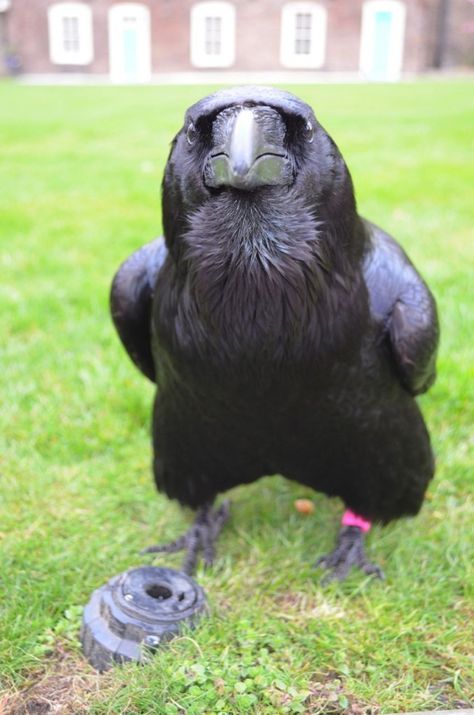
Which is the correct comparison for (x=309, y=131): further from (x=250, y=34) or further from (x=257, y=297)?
(x=250, y=34)

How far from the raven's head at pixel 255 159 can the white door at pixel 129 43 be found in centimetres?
3528

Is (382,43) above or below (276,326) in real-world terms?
below

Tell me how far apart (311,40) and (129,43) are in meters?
8.33

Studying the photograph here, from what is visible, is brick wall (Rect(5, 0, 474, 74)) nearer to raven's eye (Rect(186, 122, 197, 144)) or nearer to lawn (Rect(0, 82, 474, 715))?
lawn (Rect(0, 82, 474, 715))

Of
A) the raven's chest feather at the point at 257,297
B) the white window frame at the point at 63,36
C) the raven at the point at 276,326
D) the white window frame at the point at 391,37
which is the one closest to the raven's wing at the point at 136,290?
the raven at the point at 276,326

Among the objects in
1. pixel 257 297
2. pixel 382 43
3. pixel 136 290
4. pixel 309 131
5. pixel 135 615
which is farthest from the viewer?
pixel 382 43

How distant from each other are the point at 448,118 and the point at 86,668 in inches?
495

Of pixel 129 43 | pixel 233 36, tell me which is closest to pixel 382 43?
pixel 233 36

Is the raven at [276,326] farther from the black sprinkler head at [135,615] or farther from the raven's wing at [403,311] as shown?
the black sprinkler head at [135,615]

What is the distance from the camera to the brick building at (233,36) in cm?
3362

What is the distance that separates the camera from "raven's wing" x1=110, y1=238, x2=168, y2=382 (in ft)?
8.57

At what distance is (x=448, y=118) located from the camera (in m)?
13.0

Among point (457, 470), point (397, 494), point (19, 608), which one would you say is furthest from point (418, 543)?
point (19, 608)

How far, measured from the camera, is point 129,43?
34875 mm
